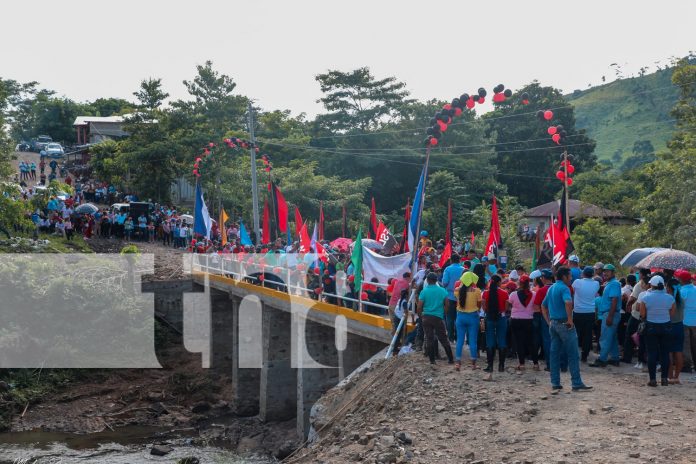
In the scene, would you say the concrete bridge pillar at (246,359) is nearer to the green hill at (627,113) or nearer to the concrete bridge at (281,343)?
the concrete bridge at (281,343)

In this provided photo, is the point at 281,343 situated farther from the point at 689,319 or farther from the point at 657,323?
the point at 657,323

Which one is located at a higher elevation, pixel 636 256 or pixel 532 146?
pixel 532 146

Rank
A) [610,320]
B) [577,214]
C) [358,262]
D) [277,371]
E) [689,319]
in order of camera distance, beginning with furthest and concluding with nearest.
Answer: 1. [577,214]
2. [277,371]
3. [358,262]
4. [610,320]
5. [689,319]

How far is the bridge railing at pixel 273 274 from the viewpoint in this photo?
18344 millimetres

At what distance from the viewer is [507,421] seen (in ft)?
35.4

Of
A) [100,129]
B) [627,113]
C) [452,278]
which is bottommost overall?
[452,278]

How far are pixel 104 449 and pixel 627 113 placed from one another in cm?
9372

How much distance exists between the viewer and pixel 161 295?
1334 inches

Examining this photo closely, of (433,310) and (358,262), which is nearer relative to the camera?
(433,310)

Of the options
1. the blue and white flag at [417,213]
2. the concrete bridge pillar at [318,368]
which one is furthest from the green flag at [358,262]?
the concrete bridge pillar at [318,368]

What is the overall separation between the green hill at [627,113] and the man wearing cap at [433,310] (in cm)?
7807

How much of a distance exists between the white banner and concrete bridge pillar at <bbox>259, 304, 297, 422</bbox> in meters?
7.63

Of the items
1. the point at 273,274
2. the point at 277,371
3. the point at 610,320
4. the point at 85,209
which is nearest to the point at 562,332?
the point at 610,320

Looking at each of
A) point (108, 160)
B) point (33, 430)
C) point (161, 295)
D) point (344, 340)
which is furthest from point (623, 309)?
point (108, 160)
